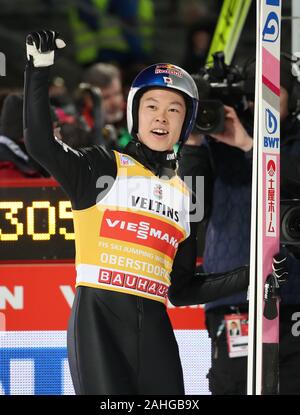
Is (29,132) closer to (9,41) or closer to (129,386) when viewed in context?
(129,386)

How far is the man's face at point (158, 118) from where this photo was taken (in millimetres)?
4770

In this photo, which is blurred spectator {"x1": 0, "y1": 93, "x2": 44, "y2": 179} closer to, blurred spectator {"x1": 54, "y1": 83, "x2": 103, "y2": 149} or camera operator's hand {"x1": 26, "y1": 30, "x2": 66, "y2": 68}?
blurred spectator {"x1": 54, "y1": 83, "x2": 103, "y2": 149}

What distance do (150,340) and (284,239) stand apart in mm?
702

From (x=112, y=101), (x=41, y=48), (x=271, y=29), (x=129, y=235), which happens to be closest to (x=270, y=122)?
(x=271, y=29)

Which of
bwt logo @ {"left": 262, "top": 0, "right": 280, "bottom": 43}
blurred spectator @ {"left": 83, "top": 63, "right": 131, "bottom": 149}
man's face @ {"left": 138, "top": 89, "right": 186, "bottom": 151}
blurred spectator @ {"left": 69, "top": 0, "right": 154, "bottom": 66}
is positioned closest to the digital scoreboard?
man's face @ {"left": 138, "top": 89, "right": 186, "bottom": 151}

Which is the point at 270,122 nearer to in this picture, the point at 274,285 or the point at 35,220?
the point at 274,285

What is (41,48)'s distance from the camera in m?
4.30

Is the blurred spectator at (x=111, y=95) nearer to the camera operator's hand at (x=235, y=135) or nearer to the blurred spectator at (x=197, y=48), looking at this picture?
the blurred spectator at (x=197, y=48)

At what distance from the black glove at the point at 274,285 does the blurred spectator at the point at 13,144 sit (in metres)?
1.50

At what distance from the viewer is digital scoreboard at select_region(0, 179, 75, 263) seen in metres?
5.56

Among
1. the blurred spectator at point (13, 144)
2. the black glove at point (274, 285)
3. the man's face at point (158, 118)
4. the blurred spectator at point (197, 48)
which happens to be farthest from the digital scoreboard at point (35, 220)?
the blurred spectator at point (197, 48)
